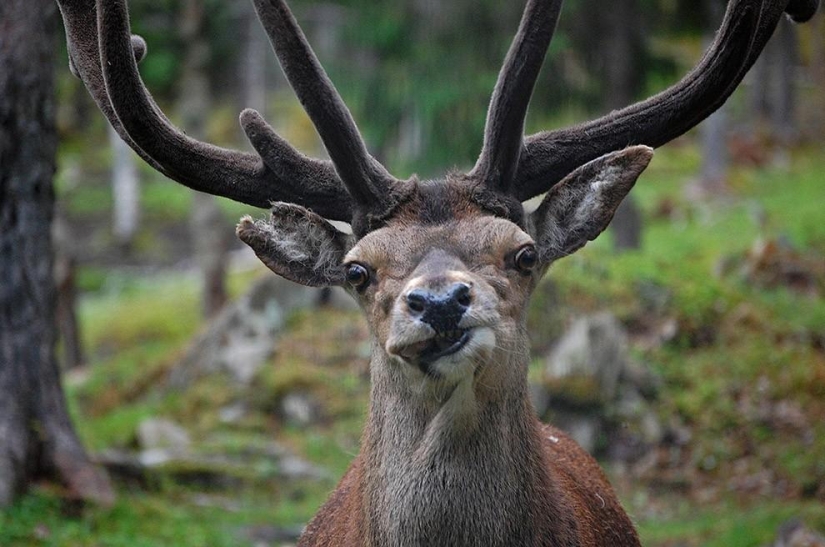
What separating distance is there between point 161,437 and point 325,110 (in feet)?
26.7

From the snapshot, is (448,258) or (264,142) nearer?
(448,258)

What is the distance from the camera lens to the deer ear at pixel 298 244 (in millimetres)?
5465

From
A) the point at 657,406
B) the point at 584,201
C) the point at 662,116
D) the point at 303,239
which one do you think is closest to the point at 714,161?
the point at 657,406

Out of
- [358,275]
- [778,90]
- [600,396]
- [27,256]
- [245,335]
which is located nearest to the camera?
[358,275]

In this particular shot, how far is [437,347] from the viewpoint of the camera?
4.76 m

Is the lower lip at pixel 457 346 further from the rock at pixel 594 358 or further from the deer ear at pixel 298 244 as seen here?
the rock at pixel 594 358

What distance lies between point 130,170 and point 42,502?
27656 millimetres

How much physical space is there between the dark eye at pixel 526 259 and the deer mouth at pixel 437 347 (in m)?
0.65

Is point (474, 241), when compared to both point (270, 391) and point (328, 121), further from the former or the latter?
point (270, 391)

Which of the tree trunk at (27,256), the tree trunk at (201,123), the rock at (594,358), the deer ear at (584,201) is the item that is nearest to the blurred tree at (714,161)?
the tree trunk at (201,123)

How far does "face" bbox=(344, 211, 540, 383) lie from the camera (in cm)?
469

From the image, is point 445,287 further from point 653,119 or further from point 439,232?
point 653,119

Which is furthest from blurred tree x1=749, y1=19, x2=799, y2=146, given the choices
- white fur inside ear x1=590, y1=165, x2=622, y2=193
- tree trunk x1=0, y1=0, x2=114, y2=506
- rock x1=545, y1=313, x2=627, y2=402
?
white fur inside ear x1=590, y1=165, x2=622, y2=193

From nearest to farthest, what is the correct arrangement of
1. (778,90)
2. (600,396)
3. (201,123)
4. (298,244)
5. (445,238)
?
(445,238), (298,244), (600,396), (201,123), (778,90)
